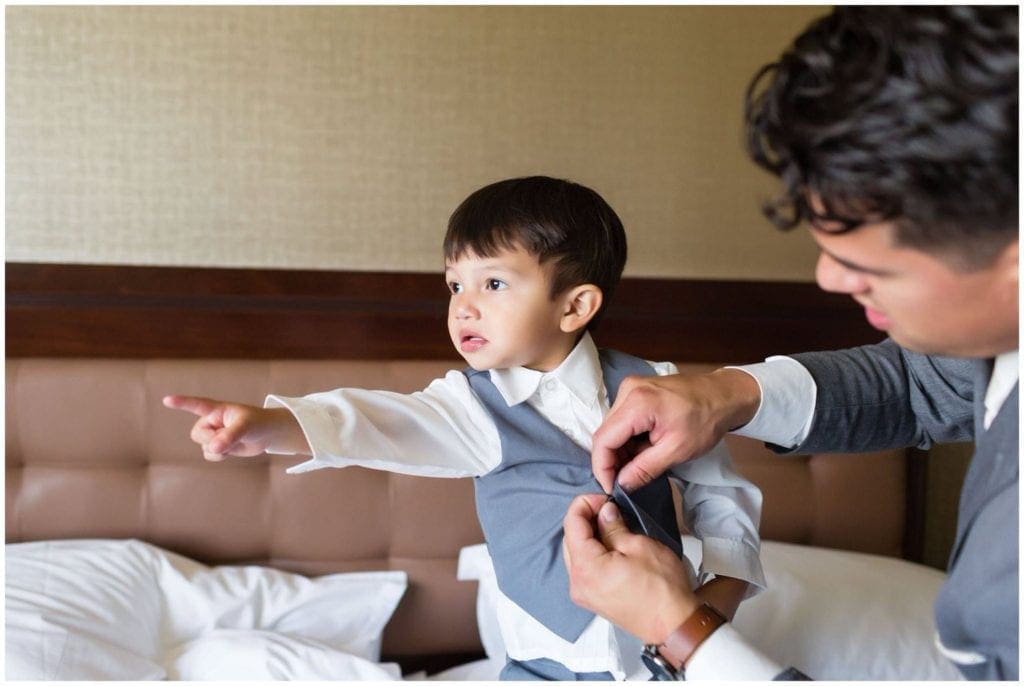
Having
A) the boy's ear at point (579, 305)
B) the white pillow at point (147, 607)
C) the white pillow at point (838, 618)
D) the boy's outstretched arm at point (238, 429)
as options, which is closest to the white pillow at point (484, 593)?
the white pillow at point (838, 618)

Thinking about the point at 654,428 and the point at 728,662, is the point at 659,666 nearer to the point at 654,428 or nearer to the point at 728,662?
the point at 728,662

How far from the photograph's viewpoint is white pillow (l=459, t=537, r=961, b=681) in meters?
1.57

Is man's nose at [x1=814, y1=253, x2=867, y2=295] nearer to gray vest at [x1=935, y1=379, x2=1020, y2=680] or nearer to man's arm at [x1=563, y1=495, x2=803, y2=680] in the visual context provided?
gray vest at [x1=935, y1=379, x2=1020, y2=680]

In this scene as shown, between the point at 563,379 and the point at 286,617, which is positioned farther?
the point at 286,617

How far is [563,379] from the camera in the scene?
1.17 metres

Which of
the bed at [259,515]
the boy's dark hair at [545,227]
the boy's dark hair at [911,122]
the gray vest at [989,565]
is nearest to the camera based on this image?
the boy's dark hair at [911,122]

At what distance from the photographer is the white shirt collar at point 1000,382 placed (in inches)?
33.9

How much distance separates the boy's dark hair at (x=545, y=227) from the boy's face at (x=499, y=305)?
13 mm

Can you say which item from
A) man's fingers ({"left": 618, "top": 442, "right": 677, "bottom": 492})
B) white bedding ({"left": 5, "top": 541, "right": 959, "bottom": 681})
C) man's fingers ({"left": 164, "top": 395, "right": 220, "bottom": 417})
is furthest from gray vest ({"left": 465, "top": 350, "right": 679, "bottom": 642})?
white bedding ({"left": 5, "top": 541, "right": 959, "bottom": 681})

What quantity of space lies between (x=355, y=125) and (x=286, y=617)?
1.02m

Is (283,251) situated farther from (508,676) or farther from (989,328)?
(989,328)

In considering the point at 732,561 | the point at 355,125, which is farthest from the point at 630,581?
the point at 355,125

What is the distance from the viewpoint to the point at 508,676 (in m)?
1.17

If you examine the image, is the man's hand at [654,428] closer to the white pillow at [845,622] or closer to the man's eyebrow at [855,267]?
the man's eyebrow at [855,267]
